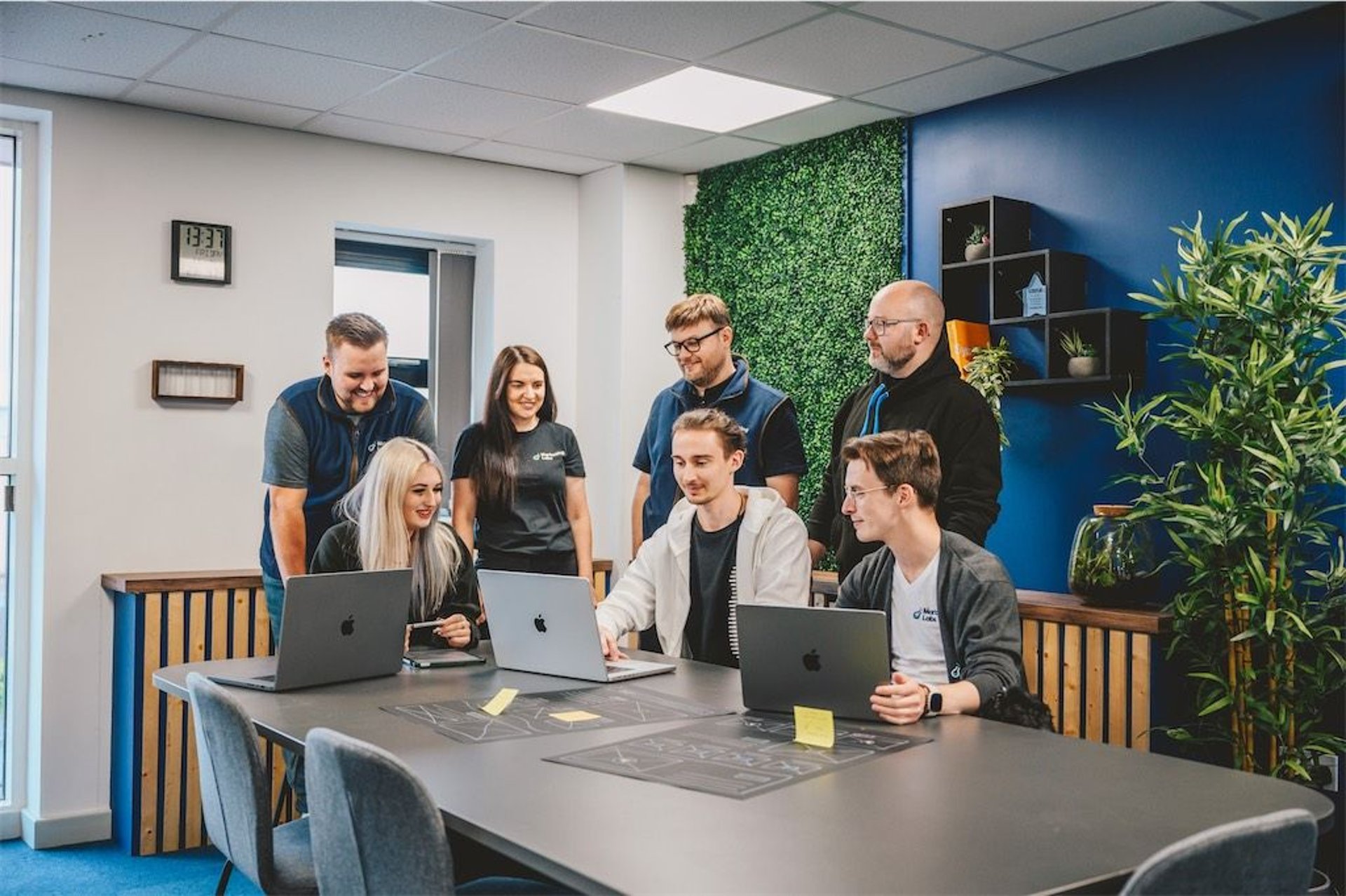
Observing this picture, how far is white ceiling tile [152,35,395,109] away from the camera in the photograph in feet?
13.0

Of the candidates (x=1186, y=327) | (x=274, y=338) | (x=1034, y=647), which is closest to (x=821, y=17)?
(x=1186, y=327)

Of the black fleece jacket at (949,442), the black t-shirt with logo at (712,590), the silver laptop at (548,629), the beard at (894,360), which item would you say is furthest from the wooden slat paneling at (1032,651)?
the silver laptop at (548,629)

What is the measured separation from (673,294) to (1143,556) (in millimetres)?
2649

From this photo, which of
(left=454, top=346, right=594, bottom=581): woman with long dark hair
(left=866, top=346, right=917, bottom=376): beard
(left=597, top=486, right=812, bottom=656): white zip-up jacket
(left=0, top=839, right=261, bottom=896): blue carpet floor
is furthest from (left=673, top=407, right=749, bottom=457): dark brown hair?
(left=0, top=839, right=261, bottom=896): blue carpet floor

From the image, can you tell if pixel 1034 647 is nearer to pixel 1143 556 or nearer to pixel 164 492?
pixel 1143 556

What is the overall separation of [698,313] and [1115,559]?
147 centimetres

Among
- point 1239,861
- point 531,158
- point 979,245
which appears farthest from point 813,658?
point 531,158

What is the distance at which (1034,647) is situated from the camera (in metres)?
3.98

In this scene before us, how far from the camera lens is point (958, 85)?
14.1 feet

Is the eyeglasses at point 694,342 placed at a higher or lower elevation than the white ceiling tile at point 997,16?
lower

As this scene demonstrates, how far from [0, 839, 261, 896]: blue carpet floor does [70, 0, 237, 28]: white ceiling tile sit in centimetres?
267

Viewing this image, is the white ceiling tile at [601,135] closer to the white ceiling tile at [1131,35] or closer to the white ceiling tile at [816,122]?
the white ceiling tile at [816,122]

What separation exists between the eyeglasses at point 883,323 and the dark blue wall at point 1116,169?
2.99 ft

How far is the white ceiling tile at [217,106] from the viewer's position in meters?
4.42
